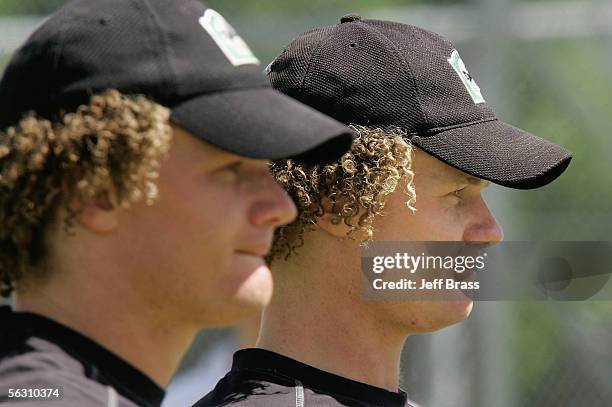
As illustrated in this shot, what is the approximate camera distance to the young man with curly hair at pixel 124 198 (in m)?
1.59

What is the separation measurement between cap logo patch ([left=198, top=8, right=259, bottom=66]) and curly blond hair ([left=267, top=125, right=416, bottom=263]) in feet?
1.76

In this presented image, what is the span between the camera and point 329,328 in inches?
89.0

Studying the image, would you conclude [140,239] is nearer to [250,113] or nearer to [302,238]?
[250,113]

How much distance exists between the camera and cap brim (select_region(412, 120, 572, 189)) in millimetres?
2271

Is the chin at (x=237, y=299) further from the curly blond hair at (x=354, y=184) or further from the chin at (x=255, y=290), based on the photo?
the curly blond hair at (x=354, y=184)

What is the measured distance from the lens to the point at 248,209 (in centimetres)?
167

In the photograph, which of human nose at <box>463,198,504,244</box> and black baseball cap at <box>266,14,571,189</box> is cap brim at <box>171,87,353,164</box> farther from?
human nose at <box>463,198,504,244</box>

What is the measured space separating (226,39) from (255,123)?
0.56ft

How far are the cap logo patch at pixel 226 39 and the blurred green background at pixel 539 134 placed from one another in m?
2.65

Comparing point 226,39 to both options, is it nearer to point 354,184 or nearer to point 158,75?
point 158,75

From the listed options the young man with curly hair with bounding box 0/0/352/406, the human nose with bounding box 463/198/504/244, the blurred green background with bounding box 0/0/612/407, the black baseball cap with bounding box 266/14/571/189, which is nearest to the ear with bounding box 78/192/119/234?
the young man with curly hair with bounding box 0/0/352/406

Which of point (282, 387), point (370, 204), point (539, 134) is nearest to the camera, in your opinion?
point (282, 387)

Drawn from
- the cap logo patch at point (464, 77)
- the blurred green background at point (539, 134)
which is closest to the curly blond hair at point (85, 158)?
the cap logo patch at point (464, 77)

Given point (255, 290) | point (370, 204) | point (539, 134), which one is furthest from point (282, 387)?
point (539, 134)
